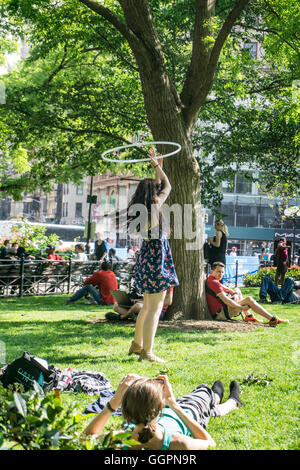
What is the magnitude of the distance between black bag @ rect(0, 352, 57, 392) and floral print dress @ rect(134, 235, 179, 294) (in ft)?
6.10

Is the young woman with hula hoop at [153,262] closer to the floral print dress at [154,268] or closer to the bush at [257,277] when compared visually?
the floral print dress at [154,268]

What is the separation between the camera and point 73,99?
46.0ft

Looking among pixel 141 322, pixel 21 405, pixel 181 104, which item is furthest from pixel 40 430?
pixel 181 104

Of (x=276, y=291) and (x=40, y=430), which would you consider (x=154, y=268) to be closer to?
(x=40, y=430)

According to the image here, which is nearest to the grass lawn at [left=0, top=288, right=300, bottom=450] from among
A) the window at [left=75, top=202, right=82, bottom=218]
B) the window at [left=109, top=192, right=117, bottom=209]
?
the window at [left=109, top=192, right=117, bottom=209]

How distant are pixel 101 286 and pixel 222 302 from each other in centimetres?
425

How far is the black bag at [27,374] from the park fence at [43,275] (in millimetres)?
10495

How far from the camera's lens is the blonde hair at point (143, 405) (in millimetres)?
2678

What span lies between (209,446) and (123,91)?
12.4 metres

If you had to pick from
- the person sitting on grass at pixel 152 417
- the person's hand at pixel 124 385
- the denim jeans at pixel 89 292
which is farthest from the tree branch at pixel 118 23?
the person's hand at pixel 124 385

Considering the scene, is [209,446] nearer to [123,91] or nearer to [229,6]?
[229,6]

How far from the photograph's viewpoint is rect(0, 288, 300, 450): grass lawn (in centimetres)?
383

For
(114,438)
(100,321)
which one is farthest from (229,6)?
(114,438)

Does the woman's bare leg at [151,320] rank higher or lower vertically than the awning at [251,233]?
lower
